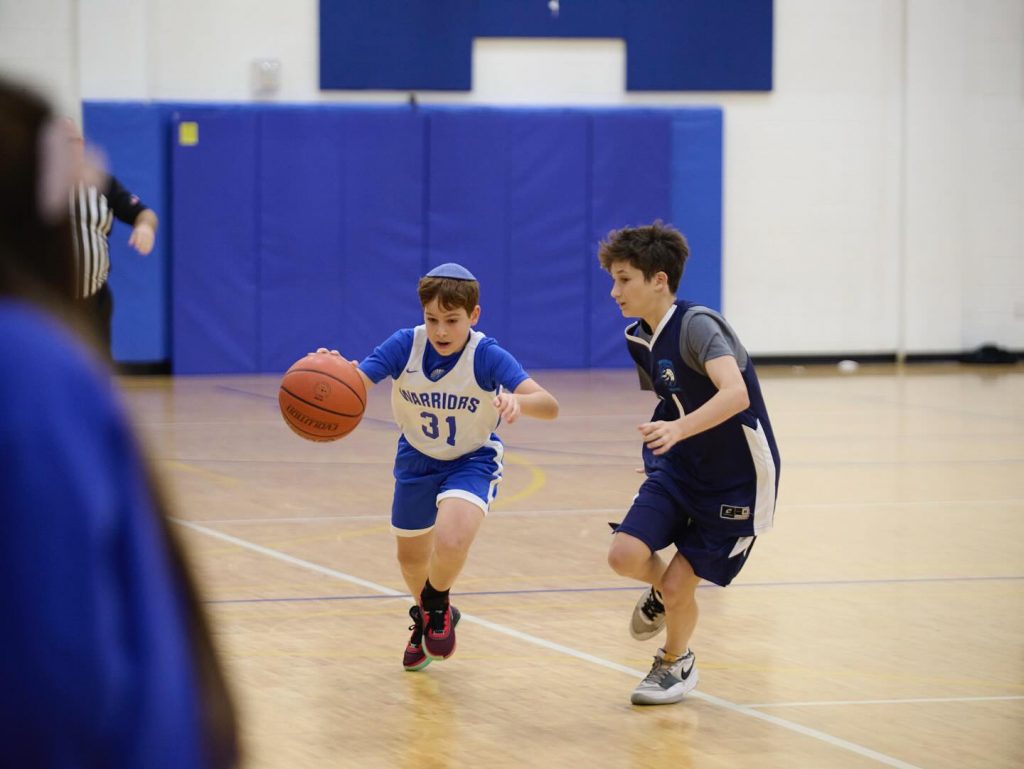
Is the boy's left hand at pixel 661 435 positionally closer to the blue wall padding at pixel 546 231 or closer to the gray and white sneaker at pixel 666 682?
the gray and white sneaker at pixel 666 682

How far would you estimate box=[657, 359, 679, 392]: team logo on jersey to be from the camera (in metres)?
4.52

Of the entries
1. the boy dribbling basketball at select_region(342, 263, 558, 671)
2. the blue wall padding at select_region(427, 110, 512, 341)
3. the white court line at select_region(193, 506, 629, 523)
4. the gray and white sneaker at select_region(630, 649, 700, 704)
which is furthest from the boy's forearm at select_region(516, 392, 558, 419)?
the blue wall padding at select_region(427, 110, 512, 341)

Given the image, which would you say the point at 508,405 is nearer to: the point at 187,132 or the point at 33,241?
the point at 33,241

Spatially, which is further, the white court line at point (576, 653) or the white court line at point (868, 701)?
the white court line at point (868, 701)

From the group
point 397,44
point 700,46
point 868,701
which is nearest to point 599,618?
point 868,701

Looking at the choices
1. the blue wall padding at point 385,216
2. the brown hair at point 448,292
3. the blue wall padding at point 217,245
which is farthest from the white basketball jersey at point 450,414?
the blue wall padding at point 217,245

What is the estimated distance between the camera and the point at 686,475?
178 inches

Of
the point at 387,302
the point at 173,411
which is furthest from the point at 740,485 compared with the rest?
the point at 387,302

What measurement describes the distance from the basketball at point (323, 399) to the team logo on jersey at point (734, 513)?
127 cm

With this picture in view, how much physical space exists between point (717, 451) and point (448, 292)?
1.04 meters

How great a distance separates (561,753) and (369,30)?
12157 mm

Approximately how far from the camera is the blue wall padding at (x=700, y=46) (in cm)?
1559

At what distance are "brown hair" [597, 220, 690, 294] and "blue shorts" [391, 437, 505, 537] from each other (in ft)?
2.61

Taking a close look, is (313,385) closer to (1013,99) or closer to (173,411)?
(173,411)
